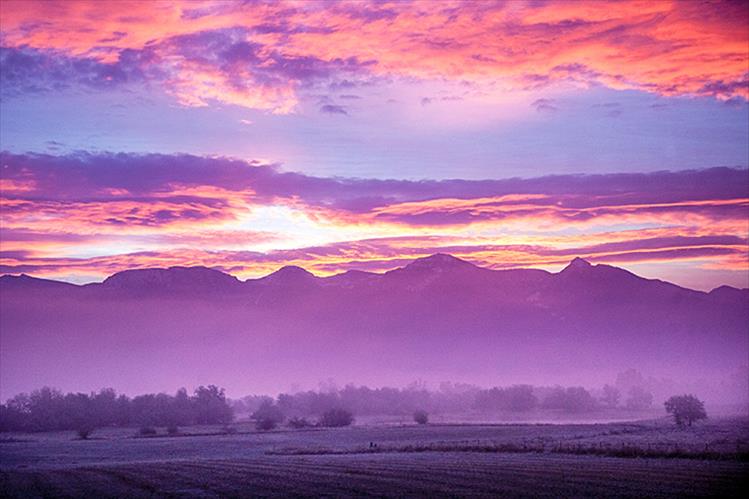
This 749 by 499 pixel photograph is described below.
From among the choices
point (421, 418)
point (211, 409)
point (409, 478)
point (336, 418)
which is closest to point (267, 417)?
point (336, 418)

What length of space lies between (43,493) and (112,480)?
6.87m

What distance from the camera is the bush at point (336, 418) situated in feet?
449

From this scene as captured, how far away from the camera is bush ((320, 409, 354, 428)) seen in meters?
137

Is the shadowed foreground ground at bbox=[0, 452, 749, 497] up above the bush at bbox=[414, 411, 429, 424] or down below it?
above

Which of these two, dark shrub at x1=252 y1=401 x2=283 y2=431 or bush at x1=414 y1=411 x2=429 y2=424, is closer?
dark shrub at x1=252 y1=401 x2=283 y2=431

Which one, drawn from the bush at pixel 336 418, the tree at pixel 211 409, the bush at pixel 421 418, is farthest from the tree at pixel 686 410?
the tree at pixel 211 409

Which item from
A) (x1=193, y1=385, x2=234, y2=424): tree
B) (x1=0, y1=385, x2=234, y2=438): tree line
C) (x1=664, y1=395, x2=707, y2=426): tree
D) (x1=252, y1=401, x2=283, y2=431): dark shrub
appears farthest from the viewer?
(x1=193, y1=385, x2=234, y2=424): tree

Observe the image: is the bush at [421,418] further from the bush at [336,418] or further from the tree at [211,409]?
the tree at [211,409]

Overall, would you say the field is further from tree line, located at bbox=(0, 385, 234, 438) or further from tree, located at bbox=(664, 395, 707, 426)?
tree line, located at bbox=(0, 385, 234, 438)

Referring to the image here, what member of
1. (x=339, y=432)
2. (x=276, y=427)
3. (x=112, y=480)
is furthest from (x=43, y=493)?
(x=276, y=427)

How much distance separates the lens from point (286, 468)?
54125mm

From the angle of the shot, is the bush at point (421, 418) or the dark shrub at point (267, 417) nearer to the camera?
the dark shrub at point (267, 417)

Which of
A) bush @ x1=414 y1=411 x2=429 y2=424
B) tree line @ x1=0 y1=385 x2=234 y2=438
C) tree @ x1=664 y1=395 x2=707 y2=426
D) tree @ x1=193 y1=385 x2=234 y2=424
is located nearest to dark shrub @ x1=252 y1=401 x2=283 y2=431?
tree @ x1=193 y1=385 x2=234 y2=424

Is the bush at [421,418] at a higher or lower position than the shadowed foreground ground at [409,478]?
lower
